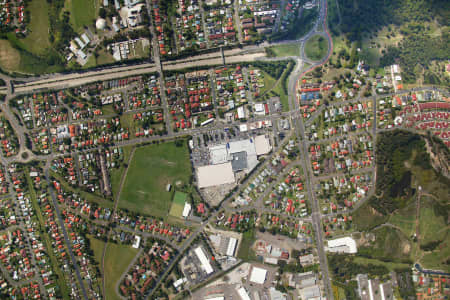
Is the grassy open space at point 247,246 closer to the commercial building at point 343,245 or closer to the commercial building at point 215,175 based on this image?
the commercial building at point 215,175

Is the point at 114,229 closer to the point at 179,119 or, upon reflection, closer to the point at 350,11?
the point at 179,119

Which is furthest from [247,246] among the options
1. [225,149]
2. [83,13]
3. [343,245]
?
[83,13]

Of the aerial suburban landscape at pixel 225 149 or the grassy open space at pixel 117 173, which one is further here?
the grassy open space at pixel 117 173

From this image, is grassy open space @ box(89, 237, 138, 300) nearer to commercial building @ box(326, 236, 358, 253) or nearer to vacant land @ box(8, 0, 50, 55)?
commercial building @ box(326, 236, 358, 253)

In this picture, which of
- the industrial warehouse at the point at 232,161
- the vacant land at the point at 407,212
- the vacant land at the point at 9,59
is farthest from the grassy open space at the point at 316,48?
the vacant land at the point at 9,59

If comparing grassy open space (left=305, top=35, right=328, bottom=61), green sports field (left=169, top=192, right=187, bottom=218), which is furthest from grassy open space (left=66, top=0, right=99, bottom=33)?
grassy open space (left=305, top=35, right=328, bottom=61)
